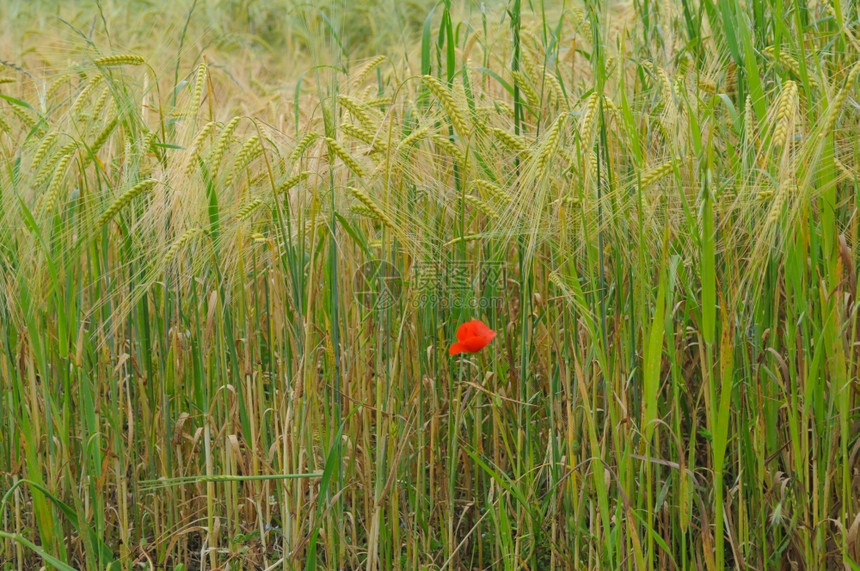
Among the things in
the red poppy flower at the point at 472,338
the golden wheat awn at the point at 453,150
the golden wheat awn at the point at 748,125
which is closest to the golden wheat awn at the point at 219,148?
the golden wheat awn at the point at 453,150

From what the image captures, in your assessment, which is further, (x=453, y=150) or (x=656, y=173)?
(x=453, y=150)

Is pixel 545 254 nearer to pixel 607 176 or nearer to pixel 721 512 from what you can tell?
pixel 607 176

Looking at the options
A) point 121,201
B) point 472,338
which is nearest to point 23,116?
point 121,201

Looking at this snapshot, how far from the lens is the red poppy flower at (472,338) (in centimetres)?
139

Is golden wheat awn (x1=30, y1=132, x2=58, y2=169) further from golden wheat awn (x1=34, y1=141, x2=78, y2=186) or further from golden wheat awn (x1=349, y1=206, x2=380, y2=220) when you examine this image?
golden wheat awn (x1=349, y1=206, x2=380, y2=220)

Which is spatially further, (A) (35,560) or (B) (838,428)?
(A) (35,560)

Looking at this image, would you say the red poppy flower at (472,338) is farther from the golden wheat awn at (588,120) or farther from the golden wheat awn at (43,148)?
the golden wheat awn at (43,148)

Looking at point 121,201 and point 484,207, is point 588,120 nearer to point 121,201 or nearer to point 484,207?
point 484,207

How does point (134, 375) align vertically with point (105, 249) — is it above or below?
below

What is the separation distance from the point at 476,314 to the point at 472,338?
0.47 feet

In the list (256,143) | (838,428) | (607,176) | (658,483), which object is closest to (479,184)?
(607,176)

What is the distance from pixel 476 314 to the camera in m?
1.54

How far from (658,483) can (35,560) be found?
1256 mm

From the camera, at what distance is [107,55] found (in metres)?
1.65
